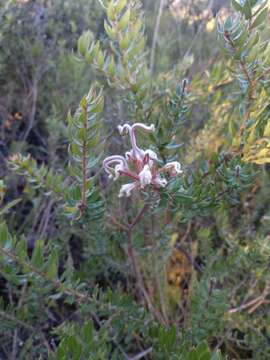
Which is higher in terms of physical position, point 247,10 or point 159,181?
point 247,10

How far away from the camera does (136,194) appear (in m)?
1.23

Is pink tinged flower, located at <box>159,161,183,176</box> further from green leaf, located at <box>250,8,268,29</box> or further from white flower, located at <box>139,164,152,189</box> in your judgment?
green leaf, located at <box>250,8,268,29</box>

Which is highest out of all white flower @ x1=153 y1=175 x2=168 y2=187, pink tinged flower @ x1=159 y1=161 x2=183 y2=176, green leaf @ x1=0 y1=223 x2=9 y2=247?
pink tinged flower @ x1=159 y1=161 x2=183 y2=176

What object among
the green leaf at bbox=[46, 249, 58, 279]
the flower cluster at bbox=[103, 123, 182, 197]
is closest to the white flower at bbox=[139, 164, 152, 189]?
the flower cluster at bbox=[103, 123, 182, 197]

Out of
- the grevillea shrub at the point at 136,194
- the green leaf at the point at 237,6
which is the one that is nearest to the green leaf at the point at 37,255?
the grevillea shrub at the point at 136,194

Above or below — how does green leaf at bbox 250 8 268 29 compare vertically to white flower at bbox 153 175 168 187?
above

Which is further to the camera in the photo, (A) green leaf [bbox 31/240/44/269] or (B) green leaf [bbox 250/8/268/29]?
(A) green leaf [bbox 31/240/44/269]

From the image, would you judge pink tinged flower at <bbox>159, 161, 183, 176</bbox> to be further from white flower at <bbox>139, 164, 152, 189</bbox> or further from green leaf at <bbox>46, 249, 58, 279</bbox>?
green leaf at <bbox>46, 249, 58, 279</bbox>

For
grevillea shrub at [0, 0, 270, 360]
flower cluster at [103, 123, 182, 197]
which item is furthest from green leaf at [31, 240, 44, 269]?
flower cluster at [103, 123, 182, 197]

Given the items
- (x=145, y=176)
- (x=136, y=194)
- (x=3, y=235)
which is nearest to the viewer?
(x=145, y=176)

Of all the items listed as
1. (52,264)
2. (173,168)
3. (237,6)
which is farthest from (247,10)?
(52,264)

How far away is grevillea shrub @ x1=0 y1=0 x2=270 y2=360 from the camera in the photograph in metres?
0.77

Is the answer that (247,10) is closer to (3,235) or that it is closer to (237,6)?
(237,6)

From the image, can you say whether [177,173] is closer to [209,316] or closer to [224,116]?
[209,316]
